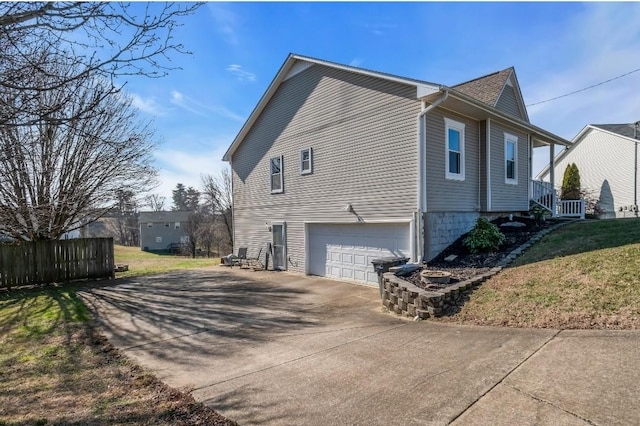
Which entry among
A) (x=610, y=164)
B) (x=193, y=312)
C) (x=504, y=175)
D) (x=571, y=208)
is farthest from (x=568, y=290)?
(x=610, y=164)

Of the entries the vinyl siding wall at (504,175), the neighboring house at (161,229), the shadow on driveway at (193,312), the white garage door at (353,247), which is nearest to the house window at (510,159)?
the vinyl siding wall at (504,175)

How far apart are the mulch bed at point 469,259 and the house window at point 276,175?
677 centimetres

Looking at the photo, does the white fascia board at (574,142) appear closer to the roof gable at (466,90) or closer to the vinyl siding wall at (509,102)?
the vinyl siding wall at (509,102)

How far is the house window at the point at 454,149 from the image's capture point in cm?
964

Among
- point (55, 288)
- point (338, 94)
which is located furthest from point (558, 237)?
point (55, 288)

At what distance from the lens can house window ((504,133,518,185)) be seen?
11844 millimetres

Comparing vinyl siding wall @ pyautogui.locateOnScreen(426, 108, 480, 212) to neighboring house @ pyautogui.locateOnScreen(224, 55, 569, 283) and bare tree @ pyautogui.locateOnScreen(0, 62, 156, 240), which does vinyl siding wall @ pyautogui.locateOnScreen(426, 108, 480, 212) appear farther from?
bare tree @ pyautogui.locateOnScreen(0, 62, 156, 240)

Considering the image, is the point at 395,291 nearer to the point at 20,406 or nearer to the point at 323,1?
the point at 20,406

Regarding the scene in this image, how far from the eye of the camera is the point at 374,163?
995cm

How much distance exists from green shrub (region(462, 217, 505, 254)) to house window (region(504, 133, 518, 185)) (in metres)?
3.32

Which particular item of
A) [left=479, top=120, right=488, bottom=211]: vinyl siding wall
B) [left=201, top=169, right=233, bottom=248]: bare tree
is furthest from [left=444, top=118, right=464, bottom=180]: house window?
[left=201, top=169, right=233, bottom=248]: bare tree

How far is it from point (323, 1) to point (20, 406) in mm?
9873

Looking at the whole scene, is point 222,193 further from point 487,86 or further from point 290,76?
point 487,86

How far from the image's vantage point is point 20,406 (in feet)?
11.8
